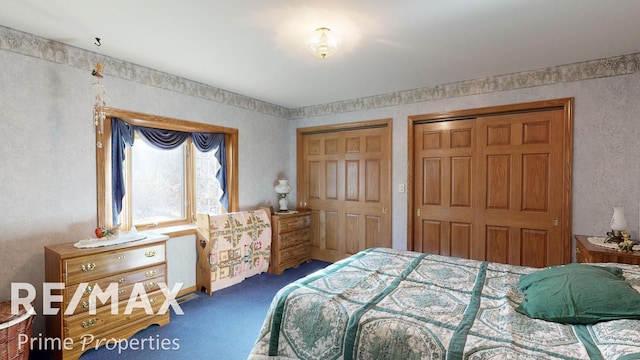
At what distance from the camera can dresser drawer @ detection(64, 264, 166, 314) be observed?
2.30 m

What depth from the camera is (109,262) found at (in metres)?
2.49

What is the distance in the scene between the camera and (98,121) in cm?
280

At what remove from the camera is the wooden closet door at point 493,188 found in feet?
10.5

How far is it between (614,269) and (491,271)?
68 centimetres

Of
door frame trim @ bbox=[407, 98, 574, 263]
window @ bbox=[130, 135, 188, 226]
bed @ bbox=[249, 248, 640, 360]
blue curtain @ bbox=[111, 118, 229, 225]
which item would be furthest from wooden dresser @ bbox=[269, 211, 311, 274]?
door frame trim @ bbox=[407, 98, 574, 263]

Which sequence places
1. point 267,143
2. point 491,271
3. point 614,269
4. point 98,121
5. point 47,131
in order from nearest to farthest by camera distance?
point 614,269, point 491,271, point 47,131, point 98,121, point 267,143

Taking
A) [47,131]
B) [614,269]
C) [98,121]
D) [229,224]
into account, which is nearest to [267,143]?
[229,224]

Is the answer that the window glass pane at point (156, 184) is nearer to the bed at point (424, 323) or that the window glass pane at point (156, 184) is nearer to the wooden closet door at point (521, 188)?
the bed at point (424, 323)

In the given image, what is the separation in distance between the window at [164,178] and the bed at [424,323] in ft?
7.41

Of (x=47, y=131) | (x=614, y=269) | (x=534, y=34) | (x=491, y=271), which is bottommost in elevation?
(x=491, y=271)

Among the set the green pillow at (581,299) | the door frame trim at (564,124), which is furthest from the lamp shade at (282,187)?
the green pillow at (581,299)

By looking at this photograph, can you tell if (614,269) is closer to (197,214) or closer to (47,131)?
(197,214)

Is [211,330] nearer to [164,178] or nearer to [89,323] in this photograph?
[89,323]

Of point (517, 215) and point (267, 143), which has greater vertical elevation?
point (267, 143)
